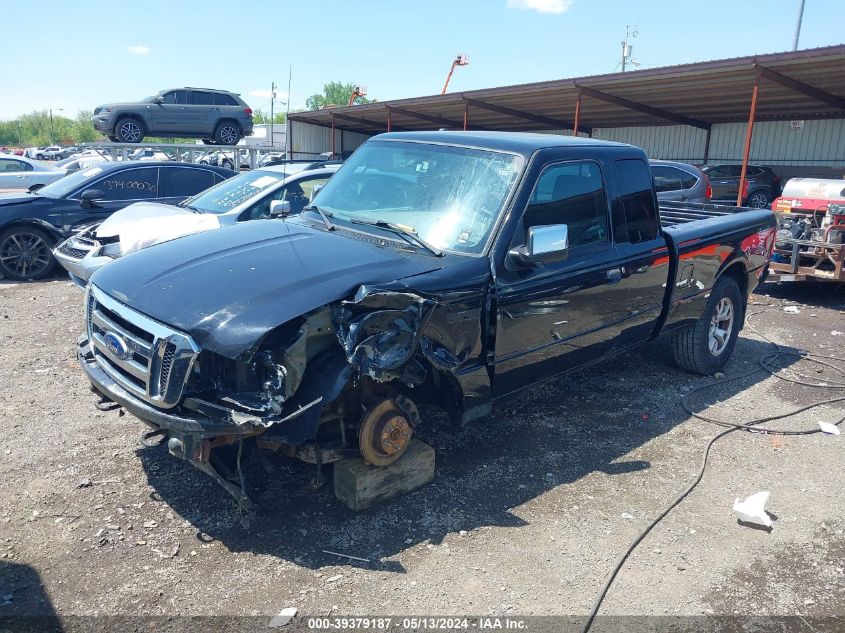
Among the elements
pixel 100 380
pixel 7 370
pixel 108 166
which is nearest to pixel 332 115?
pixel 108 166

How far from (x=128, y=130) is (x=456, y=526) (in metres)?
19.1

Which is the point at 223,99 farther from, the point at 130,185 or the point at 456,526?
the point at 456,526

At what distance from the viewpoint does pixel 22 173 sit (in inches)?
699

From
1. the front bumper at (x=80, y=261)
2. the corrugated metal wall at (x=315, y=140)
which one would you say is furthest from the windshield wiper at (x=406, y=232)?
the corrugated metal wall at (x=315, y=140)

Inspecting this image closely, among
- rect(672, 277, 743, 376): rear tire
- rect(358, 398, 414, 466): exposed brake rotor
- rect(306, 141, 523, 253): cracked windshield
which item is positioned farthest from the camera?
rect(672, 277, 743, 376): rear tire

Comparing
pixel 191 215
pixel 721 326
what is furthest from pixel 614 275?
pixel 191 215

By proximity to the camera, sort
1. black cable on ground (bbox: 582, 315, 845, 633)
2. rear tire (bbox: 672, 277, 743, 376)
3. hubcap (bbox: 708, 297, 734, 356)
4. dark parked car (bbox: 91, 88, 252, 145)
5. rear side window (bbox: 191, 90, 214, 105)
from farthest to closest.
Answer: rear side window (bbox: 191, 90, 214, 105) < dark parked car (bbox: 91, 88, 252, 145) < hubcap (bbox: 708, 297, 734, 356) < rear tire (bbox: 672, 277, 743, 376) < black cable on ground (bbox: 582, 315, 845, 633)

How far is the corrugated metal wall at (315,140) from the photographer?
29938 millimetres

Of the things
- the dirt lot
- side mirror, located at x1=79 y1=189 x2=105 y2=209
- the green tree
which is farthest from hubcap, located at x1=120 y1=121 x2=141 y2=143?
the green tree

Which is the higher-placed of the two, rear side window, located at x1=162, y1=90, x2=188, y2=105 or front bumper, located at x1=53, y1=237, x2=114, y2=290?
rear side window, located at x1=162, y1=90, x2=188, y2=105

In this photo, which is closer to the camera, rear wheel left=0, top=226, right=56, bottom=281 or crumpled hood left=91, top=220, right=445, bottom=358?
crumpled hood left=91, top=220, right=445, bottom=358

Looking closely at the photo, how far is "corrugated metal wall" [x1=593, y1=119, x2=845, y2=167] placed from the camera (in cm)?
2142

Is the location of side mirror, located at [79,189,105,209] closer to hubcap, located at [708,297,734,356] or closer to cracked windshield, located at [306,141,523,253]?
cracked windshield, located at [306,141,523,253]

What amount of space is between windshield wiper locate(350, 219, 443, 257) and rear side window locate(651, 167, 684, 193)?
988cm
